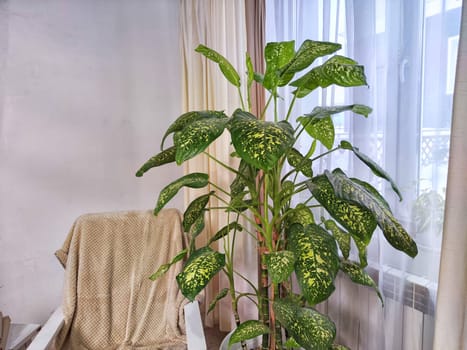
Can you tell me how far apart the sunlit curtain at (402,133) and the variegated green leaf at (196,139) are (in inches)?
25.6

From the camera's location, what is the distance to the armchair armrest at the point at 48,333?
1.15m

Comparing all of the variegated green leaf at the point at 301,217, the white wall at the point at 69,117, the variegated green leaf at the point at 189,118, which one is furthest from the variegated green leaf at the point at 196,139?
the white wall at the point at 69,117

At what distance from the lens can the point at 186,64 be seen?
187cm

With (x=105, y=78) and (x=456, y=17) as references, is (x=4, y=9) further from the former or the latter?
(x=456, y=17)

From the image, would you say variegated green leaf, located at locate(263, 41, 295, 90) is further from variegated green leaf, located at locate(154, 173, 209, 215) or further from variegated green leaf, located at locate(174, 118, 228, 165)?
variegated green leaf, located at locate(154, 173, 209, 215)

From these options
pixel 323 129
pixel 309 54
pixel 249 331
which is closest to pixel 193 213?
pixel 249 331

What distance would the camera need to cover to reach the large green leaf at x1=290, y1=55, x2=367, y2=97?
0.77m

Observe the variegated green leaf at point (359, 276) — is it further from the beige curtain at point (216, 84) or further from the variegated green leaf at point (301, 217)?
the beige curtain at point (216, 84)

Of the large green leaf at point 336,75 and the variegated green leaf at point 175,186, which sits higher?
the large green leaf at point 336,75

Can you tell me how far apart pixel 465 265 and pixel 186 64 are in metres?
1.61

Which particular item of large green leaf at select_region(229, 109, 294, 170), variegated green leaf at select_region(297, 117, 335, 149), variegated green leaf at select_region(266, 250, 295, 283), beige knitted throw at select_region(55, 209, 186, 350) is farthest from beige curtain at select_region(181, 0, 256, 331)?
large green leaf at select_region(229, 109, 294, 170)

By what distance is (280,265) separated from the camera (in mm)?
759

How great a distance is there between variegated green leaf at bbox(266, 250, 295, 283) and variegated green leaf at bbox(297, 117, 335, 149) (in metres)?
0.35

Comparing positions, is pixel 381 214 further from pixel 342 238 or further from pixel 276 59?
pixel 276 59
